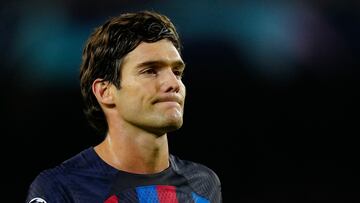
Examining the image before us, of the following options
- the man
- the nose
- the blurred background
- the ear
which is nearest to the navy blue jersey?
the man

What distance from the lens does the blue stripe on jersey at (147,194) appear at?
1903 mm

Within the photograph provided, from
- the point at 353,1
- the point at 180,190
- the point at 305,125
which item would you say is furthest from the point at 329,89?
the point at 180,190

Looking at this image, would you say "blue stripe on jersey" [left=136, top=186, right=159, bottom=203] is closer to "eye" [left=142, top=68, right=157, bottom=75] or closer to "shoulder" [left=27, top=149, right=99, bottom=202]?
"shoulder" [left=27, top=149, right=99, bottom=202]

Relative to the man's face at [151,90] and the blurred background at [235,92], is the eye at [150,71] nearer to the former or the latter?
the man's face at [151,90]

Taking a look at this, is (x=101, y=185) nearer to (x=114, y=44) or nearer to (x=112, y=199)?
(x=112, y=199)

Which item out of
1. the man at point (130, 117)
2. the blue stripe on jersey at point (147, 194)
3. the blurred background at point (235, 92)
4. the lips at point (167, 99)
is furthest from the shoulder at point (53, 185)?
the blurred background at point (235, 92)

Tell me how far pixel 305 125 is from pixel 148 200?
225cm

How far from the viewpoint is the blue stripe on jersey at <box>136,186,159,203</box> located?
1.90 meters

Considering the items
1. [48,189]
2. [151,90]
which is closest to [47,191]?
[48,189]

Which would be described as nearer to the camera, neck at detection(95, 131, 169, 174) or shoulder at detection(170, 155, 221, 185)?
neck at detection(95, 131, 169, 174)

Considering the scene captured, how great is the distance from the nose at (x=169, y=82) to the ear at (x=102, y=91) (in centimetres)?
21

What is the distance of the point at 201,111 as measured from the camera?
3.94 meters

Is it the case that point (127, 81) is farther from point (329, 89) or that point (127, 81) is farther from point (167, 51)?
point (329, 89)

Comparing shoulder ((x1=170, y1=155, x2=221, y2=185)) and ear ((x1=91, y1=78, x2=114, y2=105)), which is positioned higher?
ear ((x1=91, y1=78, x2=114, y2=105))
